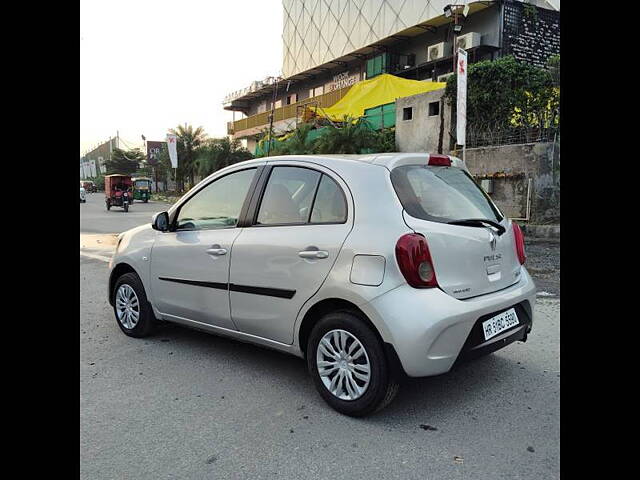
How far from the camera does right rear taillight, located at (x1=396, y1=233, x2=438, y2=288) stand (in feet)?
9.83

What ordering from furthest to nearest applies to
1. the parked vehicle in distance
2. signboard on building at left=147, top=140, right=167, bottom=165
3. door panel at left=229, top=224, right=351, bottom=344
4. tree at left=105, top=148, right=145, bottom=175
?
tree at left=105, top=148, right=145, bottom=175, the parked vehicle in distance, signboard on building at left=147, top=140, right=167, bottom=165, door panel at left=229, top=224, right=351, bottom=344

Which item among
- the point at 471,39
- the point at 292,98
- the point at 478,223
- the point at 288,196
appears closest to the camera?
the point at 478,223

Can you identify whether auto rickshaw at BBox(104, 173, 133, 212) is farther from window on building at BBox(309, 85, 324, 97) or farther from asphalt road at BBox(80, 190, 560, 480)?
asphalt road at BBox(80, 190, 560, 480)

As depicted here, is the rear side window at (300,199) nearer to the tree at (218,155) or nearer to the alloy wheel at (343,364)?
the alloy wheel at (343,364)

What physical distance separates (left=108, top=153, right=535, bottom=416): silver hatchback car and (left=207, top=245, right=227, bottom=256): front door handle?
0.04 ft

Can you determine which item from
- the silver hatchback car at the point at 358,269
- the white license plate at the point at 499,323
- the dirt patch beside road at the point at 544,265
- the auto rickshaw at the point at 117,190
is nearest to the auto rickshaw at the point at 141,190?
the auto rickshaw at the point at 117,190

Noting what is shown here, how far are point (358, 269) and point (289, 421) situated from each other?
1034 millimetres

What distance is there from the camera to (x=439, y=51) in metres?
29.4

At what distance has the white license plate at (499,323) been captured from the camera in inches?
127

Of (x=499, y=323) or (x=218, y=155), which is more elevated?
(x=218, y=155)

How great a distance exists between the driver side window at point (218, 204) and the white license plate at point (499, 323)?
198 centimetres

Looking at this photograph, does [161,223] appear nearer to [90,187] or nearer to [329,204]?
[329,204]

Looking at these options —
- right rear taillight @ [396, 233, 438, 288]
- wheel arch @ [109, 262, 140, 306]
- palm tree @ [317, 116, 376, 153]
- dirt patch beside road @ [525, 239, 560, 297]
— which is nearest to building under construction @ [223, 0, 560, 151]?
palm tree @ [317, 116, 376, 153]

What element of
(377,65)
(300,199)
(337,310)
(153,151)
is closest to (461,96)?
(300,199)
